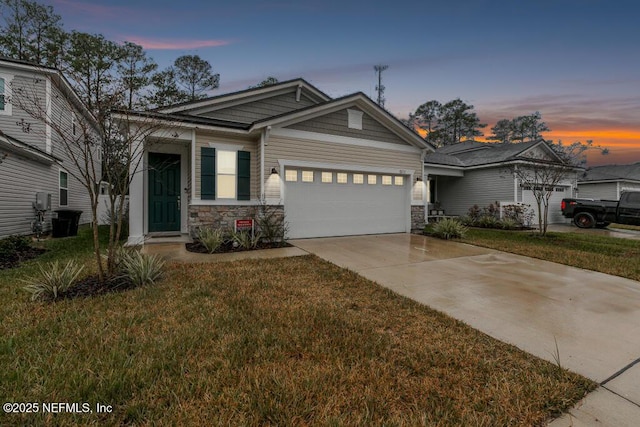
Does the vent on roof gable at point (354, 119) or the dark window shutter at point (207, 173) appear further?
the vent on roof gable at point (354, 119)

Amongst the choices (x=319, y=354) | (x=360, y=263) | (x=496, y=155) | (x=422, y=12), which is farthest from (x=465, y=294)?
(x=496, y=155)

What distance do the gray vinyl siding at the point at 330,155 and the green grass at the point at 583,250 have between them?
11.9 ft

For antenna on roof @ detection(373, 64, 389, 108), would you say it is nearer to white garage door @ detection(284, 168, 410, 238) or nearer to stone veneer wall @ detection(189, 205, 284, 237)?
white garage door @ detection(284, 168, 410, 238)

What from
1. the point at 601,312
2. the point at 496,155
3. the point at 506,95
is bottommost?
the point at 601,312

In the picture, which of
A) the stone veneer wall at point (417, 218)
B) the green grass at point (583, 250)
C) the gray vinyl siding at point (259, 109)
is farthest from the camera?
the stone veneer wall at point (417, 218)

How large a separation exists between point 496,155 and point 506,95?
303 cm

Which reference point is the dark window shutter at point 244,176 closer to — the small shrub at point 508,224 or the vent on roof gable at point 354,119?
the vent on roof gable at point 354,119

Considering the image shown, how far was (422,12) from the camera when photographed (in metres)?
9.98

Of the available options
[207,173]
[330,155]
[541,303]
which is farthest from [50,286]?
[330,155]

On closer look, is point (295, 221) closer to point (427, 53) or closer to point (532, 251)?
point (532, 251)

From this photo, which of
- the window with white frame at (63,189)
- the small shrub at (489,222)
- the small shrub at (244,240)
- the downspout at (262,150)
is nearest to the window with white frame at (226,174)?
the downspout at (262,150)

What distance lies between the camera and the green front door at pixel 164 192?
9211mm

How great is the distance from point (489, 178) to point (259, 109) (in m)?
12.4

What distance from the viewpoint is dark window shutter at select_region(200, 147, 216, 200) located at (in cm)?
823
